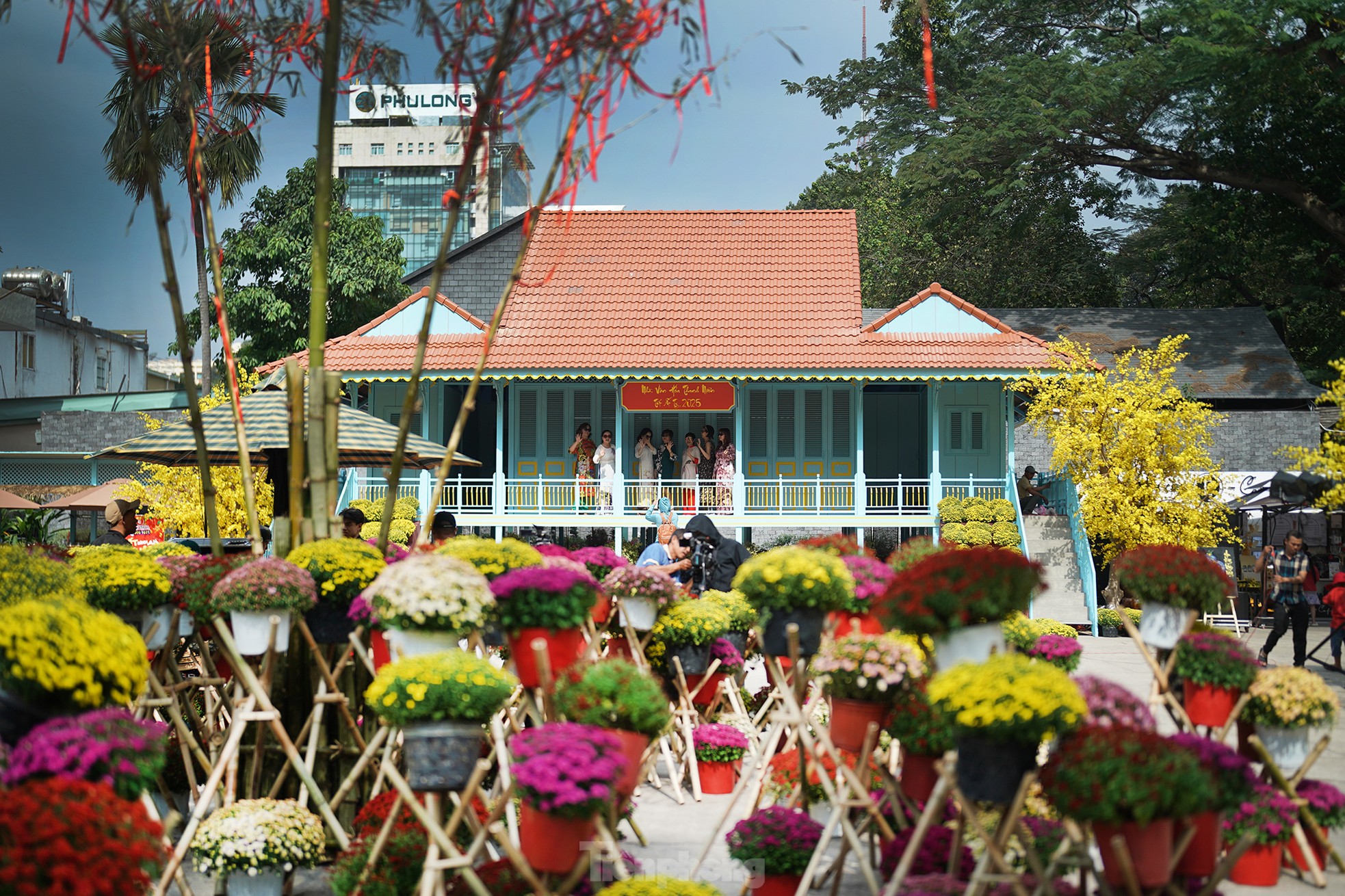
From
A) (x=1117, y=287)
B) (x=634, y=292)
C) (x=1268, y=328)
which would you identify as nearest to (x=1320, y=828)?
(x=634, y=292)

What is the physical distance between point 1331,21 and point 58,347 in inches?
1200

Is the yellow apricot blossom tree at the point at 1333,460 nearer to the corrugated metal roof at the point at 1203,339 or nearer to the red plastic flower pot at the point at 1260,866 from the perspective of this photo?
the red plastic flower pot at the point at 1260,866

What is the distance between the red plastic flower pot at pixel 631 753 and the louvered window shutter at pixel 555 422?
17.1 meters

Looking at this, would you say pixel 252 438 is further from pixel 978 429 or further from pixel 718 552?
pixel 978 429

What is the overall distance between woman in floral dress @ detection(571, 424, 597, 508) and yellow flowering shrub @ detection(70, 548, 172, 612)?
13741mm

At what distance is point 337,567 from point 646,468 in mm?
14443

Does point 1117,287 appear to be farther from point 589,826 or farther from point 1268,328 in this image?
point 589,826

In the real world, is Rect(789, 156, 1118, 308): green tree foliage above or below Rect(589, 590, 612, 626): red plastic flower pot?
above

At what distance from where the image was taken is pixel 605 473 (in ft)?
66.0

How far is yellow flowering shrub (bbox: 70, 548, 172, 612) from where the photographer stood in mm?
6141

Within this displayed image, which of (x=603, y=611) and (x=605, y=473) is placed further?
(x=605, y=473)

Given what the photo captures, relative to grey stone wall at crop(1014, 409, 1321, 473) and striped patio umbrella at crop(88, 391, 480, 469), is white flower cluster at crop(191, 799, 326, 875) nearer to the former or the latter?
striped patio umbrella at crop(88, 391, 480, 469)

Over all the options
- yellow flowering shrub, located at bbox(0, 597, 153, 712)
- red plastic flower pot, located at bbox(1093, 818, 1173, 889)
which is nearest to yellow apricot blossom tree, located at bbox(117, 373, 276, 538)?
yellow flowering shrub, located at bbox(0, 597, 153, 712)

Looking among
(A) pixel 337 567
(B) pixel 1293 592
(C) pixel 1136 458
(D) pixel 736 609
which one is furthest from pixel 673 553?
(C) pixel 1136 458
